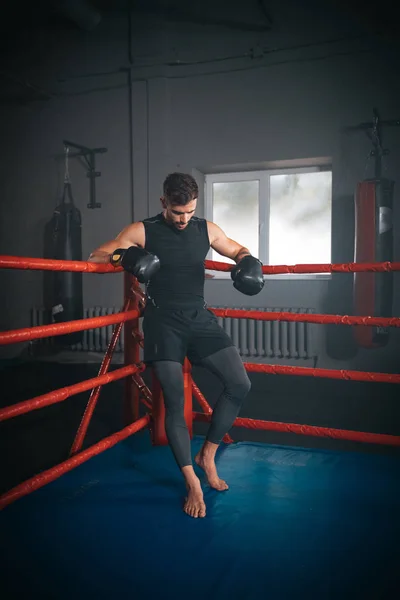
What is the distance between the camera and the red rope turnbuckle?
54.4 inches

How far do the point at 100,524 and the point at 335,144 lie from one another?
4.14 m

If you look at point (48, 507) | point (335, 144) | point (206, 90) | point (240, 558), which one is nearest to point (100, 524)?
point (48, 507)

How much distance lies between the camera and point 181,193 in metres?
1.58

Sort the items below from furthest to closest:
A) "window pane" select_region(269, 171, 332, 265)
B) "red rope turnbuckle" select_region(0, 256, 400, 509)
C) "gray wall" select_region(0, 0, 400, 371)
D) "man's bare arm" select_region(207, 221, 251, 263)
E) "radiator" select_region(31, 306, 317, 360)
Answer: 1. "window pane" select_region(269, 171, 332, 265)
2. "radiator" select_region(31, 306, 317, 360)
3. "gray wall" select_region(0, 0, 400, 371)
4. "man's bare arm" select_region(207, 221, 251, 263)
5. "red rope turnbuckle" select_region(0, 256, 400, 509)

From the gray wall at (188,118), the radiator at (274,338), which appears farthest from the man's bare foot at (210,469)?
the gray wall at (188,118)

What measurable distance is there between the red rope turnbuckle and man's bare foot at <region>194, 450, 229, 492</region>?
0.27m

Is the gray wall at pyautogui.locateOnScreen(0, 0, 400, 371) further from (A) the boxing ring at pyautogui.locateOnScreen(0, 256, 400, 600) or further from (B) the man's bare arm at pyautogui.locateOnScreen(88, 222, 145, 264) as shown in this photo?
(B) the man's bare arm at pyautogui.locateOnScreen(88, 222, 145, 264)

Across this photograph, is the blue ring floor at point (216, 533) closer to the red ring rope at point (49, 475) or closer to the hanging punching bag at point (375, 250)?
the red ring rope at point (49, 475)

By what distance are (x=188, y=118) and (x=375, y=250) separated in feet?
8.08

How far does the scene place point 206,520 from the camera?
144 cm

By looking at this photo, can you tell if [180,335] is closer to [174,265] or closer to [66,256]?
[174,265]

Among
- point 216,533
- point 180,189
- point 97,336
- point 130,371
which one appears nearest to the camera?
point 216,533

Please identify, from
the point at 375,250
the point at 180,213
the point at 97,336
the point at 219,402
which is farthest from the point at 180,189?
the point at 97,336

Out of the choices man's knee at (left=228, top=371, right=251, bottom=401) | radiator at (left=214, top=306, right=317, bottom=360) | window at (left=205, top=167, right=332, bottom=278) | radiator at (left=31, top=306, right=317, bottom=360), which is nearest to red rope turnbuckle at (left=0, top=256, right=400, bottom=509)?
man's knee at (left=228, top=371, right=251, bottom=401)
